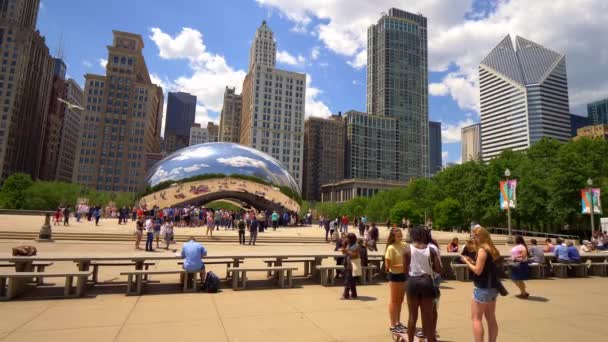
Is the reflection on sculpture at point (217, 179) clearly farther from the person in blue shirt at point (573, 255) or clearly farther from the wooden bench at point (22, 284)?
the person in blue shirt at point (573, 255)

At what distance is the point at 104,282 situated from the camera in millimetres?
8672

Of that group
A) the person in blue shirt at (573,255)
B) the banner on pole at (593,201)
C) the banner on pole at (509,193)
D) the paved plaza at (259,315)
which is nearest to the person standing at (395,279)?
the paved plaza at (259,315)

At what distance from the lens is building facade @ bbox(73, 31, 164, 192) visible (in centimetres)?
11381

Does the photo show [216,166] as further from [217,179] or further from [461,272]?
[461,272]

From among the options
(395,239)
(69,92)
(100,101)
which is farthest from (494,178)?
(69,92)

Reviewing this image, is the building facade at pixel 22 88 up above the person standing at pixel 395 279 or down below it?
above

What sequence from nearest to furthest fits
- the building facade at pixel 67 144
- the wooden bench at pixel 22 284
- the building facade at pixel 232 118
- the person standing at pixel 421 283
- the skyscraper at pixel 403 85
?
the person standing at pixel 421 283
the wooden bench at pixel 22 284
the building facade at pixel 67 144
the skyscraper at pixel 403 85
the building facade at pixel 232 118

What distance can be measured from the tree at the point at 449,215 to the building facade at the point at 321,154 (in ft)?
357

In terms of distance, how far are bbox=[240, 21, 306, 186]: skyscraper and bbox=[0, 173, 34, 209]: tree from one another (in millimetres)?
65561

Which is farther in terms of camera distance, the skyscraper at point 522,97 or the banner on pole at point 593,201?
the skyscraper at point 522,97

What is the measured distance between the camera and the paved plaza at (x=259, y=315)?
17.1ft

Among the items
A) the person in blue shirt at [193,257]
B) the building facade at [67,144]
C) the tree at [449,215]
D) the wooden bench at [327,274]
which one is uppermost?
the building facade at [67,144]

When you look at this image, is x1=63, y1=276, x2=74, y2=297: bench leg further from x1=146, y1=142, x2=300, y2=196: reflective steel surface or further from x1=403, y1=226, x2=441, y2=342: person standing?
x1=146, y1=142, x2=300, y2=196: reflective steel surface

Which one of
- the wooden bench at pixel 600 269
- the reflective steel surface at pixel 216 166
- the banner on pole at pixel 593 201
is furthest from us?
the reflective steel surface at pixel 216 166
